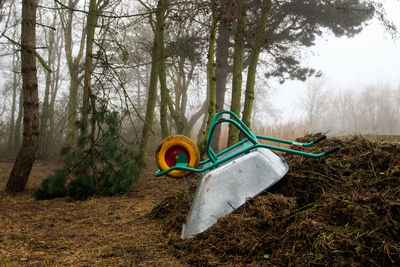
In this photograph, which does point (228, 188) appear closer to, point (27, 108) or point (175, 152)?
point (175, 152)

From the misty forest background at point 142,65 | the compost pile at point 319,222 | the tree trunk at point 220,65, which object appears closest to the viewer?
the compost pile at point 319,222

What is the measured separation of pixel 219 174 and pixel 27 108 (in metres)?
3.95

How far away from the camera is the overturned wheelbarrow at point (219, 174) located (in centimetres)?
234

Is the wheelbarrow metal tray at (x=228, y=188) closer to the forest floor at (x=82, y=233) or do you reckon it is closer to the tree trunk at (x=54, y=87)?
the forest floor at (x=82, y=233)

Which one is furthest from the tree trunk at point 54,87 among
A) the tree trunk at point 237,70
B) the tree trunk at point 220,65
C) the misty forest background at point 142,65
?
the tree trunk at point 237,70

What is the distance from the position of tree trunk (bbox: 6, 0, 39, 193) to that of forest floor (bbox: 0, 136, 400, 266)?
190 centimetres

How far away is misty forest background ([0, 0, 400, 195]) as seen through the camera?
4.93 metres

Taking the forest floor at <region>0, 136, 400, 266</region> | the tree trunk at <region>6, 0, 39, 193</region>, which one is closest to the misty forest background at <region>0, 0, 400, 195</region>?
the tree trunk at <region>6, 0, 39, 193</region>

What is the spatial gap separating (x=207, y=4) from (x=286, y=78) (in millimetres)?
6699

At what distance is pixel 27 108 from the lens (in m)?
5.08

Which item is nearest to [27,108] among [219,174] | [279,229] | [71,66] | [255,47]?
[219,174]

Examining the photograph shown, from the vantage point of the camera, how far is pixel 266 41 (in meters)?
5.88

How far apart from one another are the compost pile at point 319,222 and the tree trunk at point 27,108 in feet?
10.9

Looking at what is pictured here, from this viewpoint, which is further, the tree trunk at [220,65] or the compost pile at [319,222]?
the tree trunk at [220,65]
